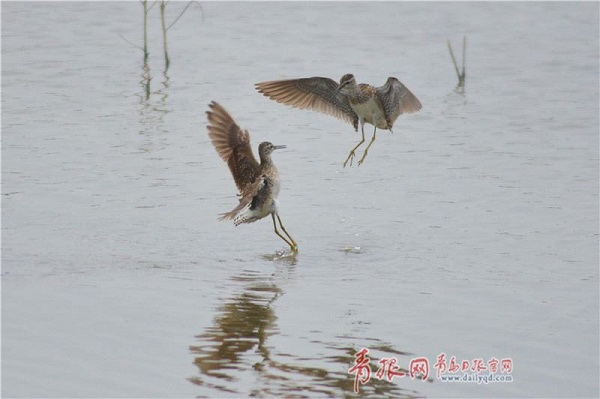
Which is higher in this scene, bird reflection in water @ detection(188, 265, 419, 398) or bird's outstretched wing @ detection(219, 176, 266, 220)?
bird's outstretched wing @ detection(219, 176, 266, 220)

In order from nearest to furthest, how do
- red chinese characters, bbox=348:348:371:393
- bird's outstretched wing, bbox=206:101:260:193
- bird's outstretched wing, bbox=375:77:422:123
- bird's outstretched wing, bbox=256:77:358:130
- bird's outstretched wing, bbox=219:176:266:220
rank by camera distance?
red chinese characters, bbox=348:348:371:393, bird's outstretched wing, bbox=219:176:266:220, bird's outstretched wing, bbox=206:101:260:193, bird's outstretched wing, bbox=375:77:422:123, bird's outstretched wing, bbox=256:77:358:130

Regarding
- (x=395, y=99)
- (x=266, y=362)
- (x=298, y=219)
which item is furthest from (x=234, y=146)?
(x=266, y=362)

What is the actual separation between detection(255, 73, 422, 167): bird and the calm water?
0.85m

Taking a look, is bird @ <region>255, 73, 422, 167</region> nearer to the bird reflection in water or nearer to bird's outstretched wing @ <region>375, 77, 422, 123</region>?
bird's outstretched wing @ <region>375, 77, 422, 123</region>

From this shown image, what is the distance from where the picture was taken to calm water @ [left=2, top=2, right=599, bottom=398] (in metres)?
6.64

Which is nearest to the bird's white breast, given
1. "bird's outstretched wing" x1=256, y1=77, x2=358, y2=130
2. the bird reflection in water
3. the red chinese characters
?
"bird's outstretched wing" x1=256, y1=77, x2=358, y2=130

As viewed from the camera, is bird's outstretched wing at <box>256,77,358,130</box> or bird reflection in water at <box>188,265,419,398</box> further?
bird's outstretched wing at <box>256,77,358,130</box>

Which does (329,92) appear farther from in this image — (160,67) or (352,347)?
(160,67)

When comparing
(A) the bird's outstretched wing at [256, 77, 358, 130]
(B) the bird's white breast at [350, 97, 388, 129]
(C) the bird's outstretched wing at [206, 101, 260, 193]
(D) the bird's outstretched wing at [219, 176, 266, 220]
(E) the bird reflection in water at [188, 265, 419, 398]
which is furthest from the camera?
(A) the bird's outstretched wing at [256, 77, 358, 130]

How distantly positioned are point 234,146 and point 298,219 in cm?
111

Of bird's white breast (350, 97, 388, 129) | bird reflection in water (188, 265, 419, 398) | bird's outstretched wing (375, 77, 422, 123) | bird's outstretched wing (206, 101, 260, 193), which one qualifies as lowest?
bird reflection in water (188, 265, 419, 398)

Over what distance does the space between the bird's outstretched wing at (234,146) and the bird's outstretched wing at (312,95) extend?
0.93m

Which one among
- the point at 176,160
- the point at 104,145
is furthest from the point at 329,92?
the point at 104,145

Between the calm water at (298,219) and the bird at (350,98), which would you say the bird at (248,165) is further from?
the bird at (350,98)
